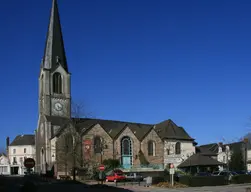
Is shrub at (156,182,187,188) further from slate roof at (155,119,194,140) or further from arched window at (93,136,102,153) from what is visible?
slate roof at (155,119,194,140)

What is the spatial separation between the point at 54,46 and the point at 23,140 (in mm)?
47528

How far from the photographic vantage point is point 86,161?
206 feet

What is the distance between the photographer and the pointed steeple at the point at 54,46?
75.0 meters

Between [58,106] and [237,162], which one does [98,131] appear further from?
[237,162]

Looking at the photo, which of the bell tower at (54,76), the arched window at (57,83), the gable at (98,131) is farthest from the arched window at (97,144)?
the arched window at (57,83)

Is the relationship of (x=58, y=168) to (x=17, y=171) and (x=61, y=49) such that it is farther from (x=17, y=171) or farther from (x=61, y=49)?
(x=17, y=171)

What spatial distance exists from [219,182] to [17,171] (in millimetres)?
84074

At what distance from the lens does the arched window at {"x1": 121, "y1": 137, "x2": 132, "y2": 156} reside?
71.6 metres

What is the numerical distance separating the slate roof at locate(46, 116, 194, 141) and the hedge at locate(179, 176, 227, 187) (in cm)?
3126

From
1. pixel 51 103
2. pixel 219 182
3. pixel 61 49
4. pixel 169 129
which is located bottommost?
pixel 219 182

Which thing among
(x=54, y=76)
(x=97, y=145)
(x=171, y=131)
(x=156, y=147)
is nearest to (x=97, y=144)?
(x=97, y=145)

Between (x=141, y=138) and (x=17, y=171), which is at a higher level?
(x=141, y=138)

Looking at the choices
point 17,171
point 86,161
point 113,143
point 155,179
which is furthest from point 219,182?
point 17,171

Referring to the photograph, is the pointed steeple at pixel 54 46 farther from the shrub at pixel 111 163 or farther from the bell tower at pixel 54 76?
the shrub at pixel 111 163
